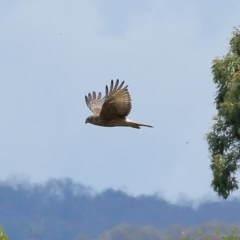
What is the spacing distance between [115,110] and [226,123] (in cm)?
1201

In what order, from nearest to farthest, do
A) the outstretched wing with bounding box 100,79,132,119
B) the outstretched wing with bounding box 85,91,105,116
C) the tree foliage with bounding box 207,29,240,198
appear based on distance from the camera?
the outstretched wing with bounding box 100,79,132,119 < the outstretched wing with bounding box 85,91,105,116 < the tree foliage with bounding box 207,29,240,198

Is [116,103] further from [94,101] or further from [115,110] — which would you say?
[94,101]

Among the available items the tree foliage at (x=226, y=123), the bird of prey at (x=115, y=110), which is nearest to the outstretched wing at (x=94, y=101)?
the bird of prey at (x=115, y=110)

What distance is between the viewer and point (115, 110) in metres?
18.2

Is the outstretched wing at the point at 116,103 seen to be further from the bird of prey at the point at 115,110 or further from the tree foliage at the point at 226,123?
the tree foliage at the point at 226,123

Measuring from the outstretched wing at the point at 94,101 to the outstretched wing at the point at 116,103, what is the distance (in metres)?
0.88

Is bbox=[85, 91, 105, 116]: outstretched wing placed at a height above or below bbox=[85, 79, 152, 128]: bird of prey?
above

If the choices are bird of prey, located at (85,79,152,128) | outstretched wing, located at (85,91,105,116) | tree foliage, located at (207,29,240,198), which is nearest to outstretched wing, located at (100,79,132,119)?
bird of prey, located at (85,79,152,128)

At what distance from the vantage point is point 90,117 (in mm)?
18828

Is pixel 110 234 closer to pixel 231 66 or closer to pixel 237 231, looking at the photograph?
pixel 231 66

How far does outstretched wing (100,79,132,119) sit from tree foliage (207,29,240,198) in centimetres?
1109

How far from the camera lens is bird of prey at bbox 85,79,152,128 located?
17.8 m

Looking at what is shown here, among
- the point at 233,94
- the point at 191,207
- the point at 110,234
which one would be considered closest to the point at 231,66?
the point at 233,94

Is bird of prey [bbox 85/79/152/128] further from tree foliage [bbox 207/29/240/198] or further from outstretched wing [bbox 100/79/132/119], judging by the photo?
tree foliage [bbox 207/29/240/198]
